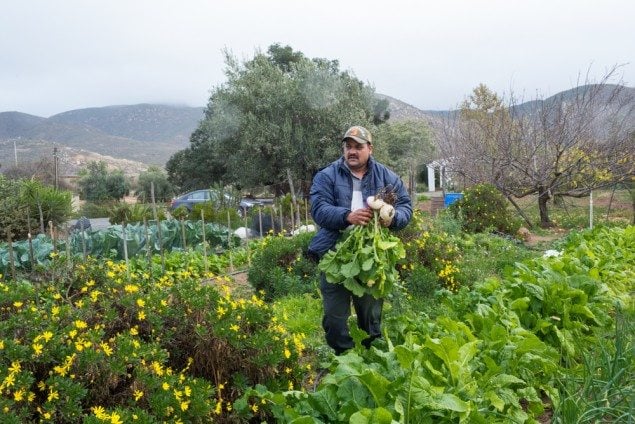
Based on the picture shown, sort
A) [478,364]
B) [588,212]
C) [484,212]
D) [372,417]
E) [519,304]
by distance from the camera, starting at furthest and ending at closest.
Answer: [588,212] → [484,212] → [519,304] → [478,364] → [372,417]

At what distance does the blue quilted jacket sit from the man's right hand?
0.15m

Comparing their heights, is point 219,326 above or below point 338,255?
below

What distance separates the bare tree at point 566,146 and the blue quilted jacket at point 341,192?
12088 mm

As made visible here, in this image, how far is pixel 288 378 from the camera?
3244 mm

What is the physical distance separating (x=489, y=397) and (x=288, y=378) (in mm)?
1146

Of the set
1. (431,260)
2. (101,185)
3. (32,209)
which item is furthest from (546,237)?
(101,185)

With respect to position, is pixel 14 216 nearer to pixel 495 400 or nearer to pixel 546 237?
pixel 495 400

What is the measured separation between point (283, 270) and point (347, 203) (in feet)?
10.6

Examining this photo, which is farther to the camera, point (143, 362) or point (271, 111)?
point (271, 111)

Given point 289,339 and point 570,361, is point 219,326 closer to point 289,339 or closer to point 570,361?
point 289,339

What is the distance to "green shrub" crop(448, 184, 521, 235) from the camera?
42.5 feet

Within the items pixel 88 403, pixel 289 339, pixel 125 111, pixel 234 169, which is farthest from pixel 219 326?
pixel 125 111

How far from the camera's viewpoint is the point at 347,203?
152 inches

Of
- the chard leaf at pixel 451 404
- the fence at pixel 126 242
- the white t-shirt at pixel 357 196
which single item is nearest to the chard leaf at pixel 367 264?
the white t-shirt at pixel 357 196
